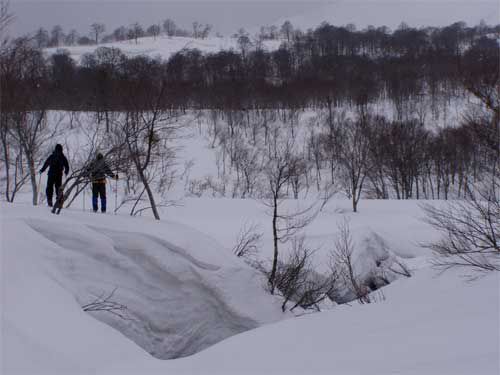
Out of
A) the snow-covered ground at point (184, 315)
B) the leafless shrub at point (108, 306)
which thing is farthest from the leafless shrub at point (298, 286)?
the leafless shrub at point (108, 306)

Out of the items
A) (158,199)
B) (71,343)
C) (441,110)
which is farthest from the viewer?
(441,110)

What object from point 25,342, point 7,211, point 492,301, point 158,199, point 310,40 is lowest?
point 158,199

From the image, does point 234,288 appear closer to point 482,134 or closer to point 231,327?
point 231,327

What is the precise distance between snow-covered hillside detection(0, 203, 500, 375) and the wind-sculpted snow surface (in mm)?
23

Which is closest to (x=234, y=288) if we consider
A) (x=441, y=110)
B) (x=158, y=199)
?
(x=158, y=199)

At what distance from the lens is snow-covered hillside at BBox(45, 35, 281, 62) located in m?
87.1

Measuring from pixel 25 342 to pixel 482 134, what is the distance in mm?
12041

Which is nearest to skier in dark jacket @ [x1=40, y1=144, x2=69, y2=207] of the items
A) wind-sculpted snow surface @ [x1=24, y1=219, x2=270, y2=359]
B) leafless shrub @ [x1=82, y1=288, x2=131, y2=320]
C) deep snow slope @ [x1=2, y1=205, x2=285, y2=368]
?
deep snow slope @ [x1=2, y1=205, x2=285, y2=368]

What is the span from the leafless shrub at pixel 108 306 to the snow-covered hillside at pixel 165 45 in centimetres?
8129

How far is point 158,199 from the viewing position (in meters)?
24.5

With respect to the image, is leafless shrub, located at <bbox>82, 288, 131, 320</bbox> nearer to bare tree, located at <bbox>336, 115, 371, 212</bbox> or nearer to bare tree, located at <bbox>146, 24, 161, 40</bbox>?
bare tree, located at <bbox>336, 115, 371, 212</bbox>

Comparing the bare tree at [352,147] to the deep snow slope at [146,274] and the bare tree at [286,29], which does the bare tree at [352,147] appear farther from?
the bare tree at [286,29]

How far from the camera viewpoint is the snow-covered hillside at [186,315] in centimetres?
437

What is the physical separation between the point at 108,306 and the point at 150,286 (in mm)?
1232
